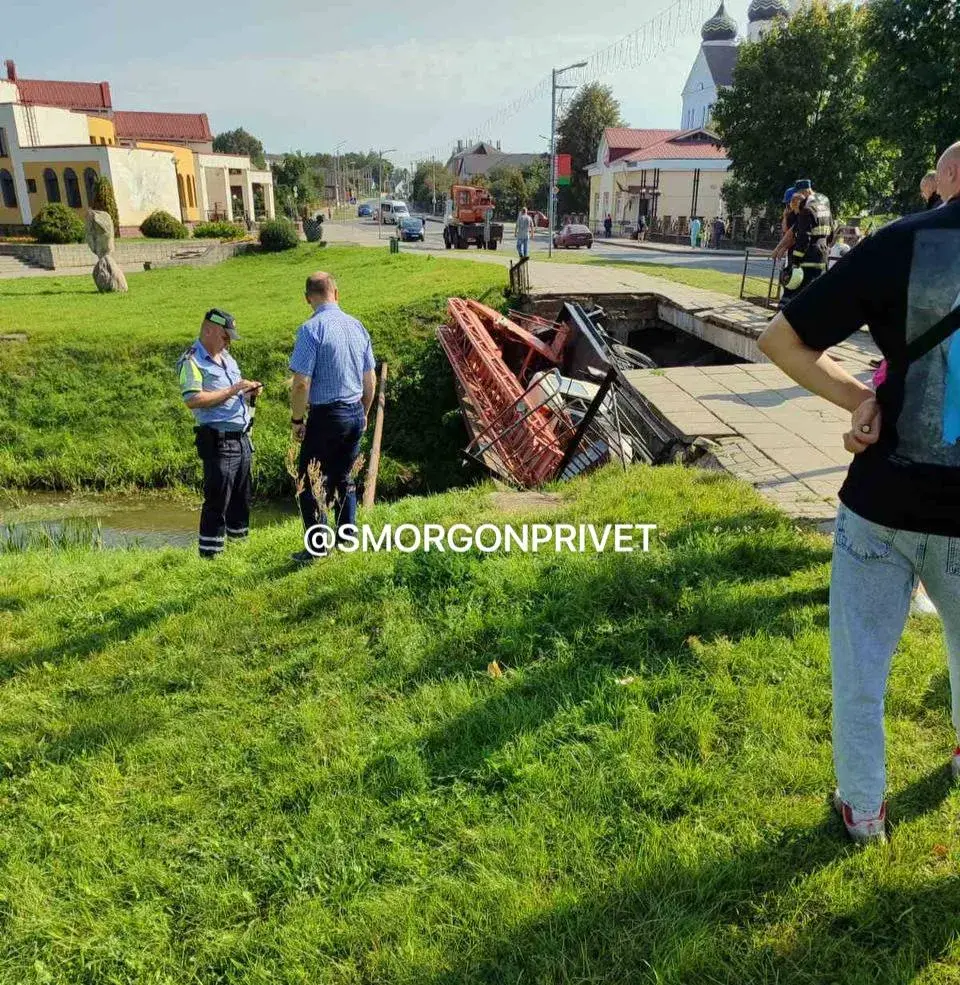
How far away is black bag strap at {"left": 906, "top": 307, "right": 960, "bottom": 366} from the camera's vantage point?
188 cm

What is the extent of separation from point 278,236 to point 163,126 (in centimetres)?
3492

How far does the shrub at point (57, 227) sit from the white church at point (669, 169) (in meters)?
31.3

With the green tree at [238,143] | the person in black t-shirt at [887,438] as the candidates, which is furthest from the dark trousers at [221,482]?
the green tree at [238,143]

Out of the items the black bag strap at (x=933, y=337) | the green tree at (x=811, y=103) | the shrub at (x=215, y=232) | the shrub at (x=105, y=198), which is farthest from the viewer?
the shrub at (x=215, y=232)

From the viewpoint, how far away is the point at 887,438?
2025 mm

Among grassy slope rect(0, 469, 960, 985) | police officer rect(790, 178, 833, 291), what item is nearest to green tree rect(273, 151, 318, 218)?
police officer rect(790, 178, 833, 291)

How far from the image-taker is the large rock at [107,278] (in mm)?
→ 22406

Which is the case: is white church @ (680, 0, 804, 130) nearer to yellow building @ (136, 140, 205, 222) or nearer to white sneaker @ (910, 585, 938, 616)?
yellow building @ (136, 140, 205, 222)

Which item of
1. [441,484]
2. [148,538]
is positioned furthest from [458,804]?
[441,484]

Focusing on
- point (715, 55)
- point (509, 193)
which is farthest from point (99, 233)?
point (715, 55)

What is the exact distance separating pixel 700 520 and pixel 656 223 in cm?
4670

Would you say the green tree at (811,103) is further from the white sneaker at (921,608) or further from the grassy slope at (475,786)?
the white sneaker at (921,608)

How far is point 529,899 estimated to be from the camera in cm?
230

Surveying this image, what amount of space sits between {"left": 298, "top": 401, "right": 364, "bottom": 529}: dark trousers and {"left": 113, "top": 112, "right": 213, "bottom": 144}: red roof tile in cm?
6301
